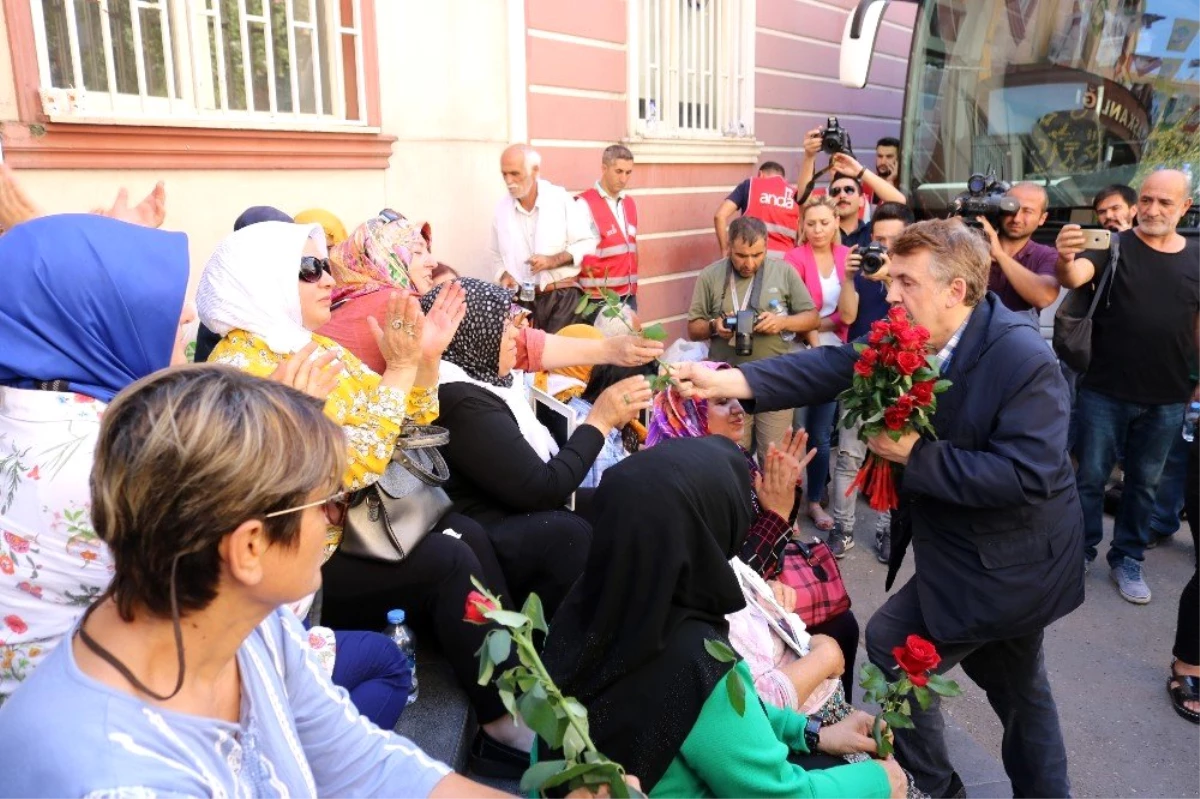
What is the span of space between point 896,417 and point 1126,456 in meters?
3.03

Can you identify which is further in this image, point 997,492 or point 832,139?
point 832,139

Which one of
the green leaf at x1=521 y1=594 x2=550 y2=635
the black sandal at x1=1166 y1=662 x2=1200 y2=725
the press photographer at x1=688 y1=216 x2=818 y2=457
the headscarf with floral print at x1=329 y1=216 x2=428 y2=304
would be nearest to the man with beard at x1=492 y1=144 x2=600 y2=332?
the press photographer at x1=688 y1=216 x2=818 y2=457

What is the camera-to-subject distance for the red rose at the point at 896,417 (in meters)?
2.68

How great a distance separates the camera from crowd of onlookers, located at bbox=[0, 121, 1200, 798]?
129 cm

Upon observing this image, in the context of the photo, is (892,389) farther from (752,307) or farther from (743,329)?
(752,307)

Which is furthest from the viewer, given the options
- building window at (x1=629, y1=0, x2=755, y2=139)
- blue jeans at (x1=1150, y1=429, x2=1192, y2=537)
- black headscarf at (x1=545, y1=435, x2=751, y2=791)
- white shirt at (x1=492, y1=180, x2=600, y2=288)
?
building window at (x1=629, y1=0, x2=755, y2=139)

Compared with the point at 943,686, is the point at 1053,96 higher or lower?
higher

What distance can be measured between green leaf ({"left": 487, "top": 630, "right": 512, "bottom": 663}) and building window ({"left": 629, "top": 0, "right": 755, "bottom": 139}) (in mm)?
7265

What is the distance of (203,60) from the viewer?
4.94 m

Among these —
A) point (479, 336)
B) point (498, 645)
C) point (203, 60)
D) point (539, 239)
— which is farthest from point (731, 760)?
point (539, 239)

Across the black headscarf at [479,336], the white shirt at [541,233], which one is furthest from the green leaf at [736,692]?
the white shirt at [541,233]

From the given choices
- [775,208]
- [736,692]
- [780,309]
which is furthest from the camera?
[775,208]

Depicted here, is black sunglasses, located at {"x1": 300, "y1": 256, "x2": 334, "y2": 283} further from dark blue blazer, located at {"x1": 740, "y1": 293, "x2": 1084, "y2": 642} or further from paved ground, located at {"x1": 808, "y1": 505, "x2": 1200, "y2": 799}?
paved ground, located at {"x1": 808, "y1": 505, "x2": 1200, "y2": 799}

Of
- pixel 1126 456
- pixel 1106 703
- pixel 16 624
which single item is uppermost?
pixel 16 624
